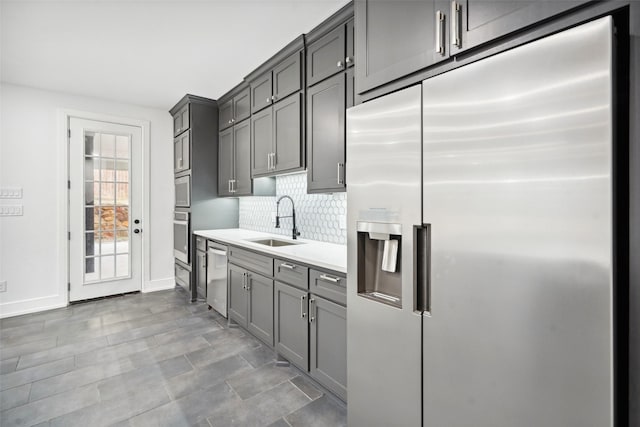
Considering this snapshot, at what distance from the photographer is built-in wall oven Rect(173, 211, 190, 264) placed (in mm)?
4090

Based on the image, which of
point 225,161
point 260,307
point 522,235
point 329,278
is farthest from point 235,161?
point 522,235

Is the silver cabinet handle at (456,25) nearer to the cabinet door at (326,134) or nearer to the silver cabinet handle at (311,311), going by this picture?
the cabinet door at (326,134)

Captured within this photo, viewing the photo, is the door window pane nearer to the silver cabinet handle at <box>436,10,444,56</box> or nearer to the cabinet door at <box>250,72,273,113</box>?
the cabinet door at <box>250,72,273,113</box>

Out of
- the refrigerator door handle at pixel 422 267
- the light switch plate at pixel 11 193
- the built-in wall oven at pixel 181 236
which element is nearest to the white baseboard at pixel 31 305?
the light switch plate at pixel 11 193

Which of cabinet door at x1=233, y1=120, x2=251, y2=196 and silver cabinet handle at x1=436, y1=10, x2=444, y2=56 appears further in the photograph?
cabinet door at x1=233, y1=120, x2=251, y2=196

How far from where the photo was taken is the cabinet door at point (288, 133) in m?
2.64

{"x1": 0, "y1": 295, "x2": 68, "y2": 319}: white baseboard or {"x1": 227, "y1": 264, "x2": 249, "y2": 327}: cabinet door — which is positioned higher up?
{"x1": 227, "y1": 264, "x2": 249, "y2": 327}: cabinet door

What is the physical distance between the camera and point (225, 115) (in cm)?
395

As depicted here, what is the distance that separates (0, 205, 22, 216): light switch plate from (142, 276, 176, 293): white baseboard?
66.9 inches

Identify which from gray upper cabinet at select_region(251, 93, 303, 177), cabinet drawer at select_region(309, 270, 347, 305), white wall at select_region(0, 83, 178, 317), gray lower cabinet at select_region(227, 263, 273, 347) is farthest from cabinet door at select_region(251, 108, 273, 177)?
white wall at select_region(0, 83, 178, 317)

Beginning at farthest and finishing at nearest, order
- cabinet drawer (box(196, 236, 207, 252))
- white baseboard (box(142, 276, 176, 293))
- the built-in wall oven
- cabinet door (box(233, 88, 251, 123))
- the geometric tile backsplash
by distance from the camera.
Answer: white baseboard (box(142, 276, 176, 293)) < the built-in wall oven < cabinet drawer (box(196, 236, 207, 252)) < cabinet door (box(233, 88, 251, 123)) < the geometric tile backsplash

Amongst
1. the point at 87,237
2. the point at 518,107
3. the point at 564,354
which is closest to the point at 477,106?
the point at 518,107

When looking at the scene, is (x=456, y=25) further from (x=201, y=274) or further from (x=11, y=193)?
(x=11, y=193)

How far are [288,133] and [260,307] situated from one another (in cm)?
156
